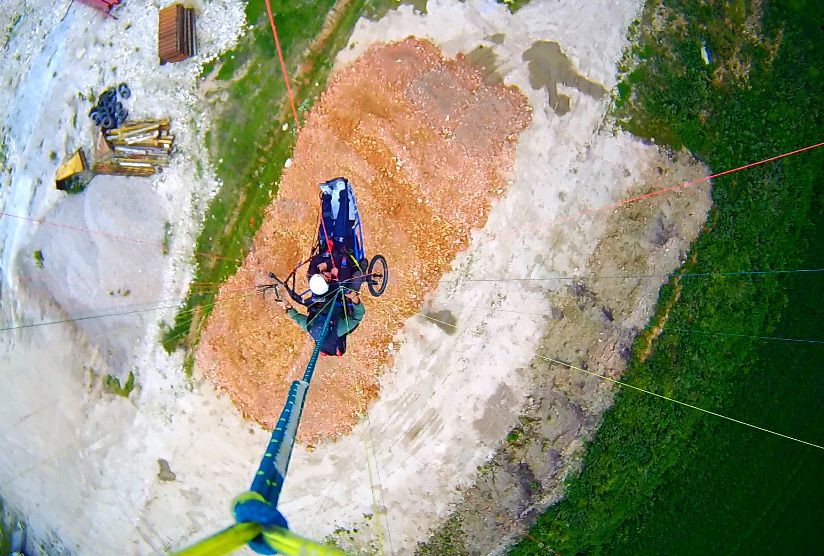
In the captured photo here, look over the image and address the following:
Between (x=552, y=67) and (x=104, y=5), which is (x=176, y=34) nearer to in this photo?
(x=104, y=5)

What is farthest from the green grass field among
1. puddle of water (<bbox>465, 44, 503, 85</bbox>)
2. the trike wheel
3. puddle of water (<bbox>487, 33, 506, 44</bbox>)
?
the trike wheel

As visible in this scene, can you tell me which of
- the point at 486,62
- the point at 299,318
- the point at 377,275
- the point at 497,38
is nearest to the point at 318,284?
the point at 299,318

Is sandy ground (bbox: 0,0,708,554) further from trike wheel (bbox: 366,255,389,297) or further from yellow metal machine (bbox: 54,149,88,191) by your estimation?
trike wheel (bbox: 366,255,389,297)

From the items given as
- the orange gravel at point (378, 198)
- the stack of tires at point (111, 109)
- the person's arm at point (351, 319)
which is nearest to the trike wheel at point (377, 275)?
the orange gravel at point (378, 198)

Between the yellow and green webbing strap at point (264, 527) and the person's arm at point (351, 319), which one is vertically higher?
the person's arm at point (351, 319)

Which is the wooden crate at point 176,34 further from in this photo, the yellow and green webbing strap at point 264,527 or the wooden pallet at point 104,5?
the yellow and green webbing strap at point 264,527

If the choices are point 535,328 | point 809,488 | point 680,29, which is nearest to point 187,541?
point 535,328

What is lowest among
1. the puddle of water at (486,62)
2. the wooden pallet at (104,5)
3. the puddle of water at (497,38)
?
the wooden pallet at (104,5)
